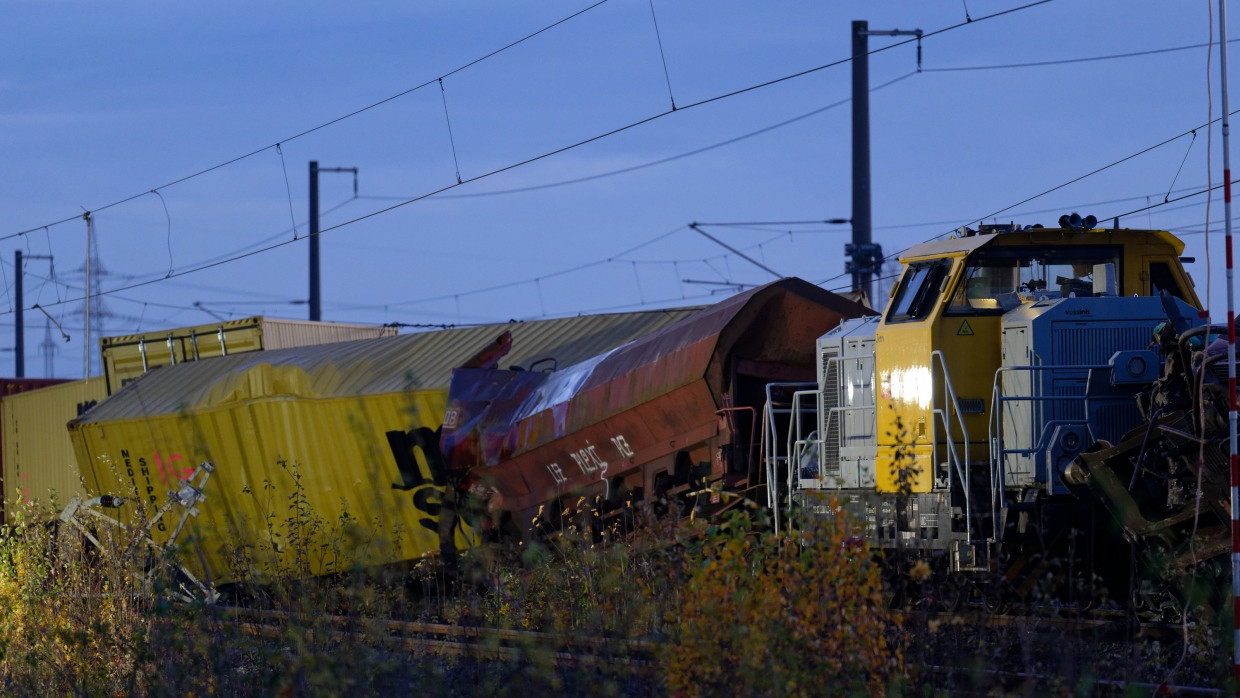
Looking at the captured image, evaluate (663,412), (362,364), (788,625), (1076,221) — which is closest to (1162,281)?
(1076,221)

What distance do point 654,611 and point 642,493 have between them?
6.51m

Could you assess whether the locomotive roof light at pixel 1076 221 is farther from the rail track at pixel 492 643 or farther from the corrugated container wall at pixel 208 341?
the corrugated container wall at pixel 208 341

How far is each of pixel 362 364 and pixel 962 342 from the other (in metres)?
10.9

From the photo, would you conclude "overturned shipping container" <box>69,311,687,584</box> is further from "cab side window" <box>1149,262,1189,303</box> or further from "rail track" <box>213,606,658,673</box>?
"cab side window" <box>1149,262,1189,303</box>

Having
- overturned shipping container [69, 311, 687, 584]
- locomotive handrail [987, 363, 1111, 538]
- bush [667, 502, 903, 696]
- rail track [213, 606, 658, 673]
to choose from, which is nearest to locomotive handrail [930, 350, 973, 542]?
locomotive handrail [987, 363, 1111, 538]

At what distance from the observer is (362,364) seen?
64.7ft

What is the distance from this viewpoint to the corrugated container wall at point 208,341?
29.0 metres

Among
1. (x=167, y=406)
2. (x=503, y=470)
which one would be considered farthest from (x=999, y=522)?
(x=167, y=406)

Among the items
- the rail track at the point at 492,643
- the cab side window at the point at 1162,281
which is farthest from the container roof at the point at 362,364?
the cab side window at the point at 1162,281

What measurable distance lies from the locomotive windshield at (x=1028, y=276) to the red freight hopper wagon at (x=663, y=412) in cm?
264

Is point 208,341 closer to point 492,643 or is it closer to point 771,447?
point 771,447

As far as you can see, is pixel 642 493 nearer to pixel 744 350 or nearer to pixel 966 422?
pixel 744 350

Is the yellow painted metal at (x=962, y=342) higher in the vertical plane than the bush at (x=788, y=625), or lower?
higher

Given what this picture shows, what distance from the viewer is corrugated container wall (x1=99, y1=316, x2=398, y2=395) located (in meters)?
29.0
